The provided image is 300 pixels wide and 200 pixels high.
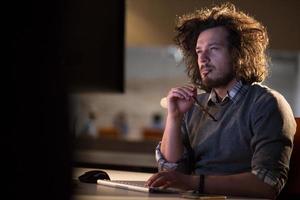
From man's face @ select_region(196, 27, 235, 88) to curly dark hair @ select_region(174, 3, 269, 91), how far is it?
0.09 ft

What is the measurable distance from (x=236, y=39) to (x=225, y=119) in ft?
1.11

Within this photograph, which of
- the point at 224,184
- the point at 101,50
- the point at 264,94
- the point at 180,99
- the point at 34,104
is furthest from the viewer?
the point at 180,99

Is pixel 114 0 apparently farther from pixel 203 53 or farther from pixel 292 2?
pixel 292 2

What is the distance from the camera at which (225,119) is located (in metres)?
2.03

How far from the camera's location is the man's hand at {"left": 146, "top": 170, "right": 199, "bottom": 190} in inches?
70.2

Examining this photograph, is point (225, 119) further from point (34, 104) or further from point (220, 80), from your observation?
point (34, 104)

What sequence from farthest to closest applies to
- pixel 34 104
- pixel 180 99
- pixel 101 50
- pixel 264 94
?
pixel 180 99 < pixel 264 94 < pixel 101 50 < pixel 34 104

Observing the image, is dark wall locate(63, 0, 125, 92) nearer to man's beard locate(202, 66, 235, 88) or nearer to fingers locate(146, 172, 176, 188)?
fingers locate(146, 172, 176, 188)

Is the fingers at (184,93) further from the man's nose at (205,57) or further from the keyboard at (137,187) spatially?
the keyboard at (137,187)

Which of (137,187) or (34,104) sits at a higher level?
(34,104)

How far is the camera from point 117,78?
111cm

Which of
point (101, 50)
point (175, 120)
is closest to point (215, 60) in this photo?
point (175, 120)

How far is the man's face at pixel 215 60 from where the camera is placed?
213cm

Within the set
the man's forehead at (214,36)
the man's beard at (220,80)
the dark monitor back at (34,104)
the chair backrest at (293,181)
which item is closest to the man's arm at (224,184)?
the chair backrest at (293,181)
